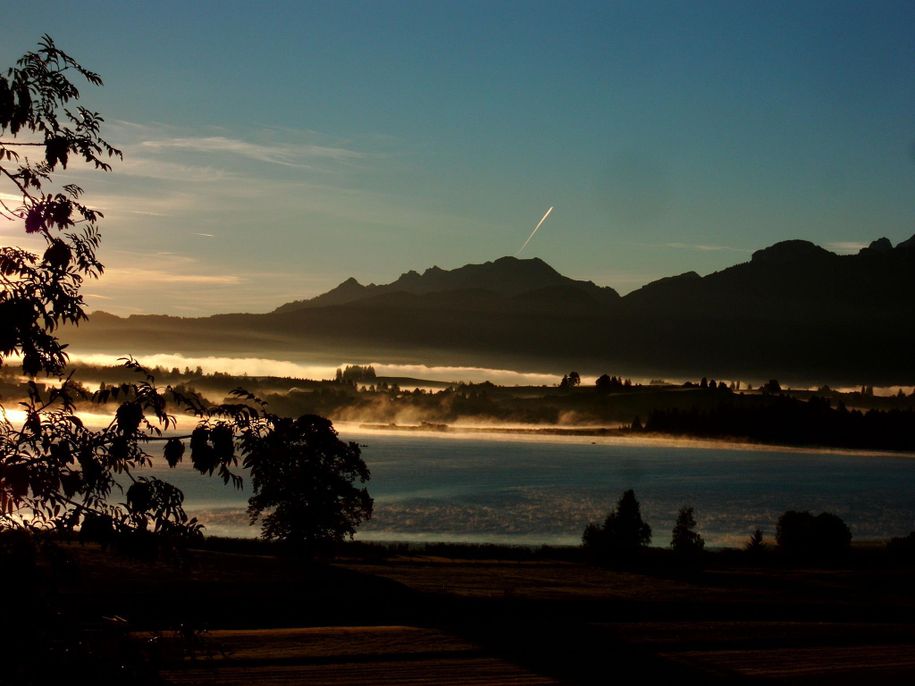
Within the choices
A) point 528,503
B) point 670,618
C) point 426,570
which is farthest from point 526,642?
point 528,503

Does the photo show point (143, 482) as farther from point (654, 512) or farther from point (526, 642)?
point (654, 512)

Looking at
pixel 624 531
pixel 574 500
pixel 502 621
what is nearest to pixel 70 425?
pixel 502 621

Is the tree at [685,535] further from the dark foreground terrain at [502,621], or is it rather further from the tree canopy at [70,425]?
the tree canopy at [70,425]

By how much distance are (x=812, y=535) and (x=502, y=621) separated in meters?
46.1

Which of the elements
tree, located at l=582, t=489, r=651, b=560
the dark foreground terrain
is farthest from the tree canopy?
tree, located at l=582, t=489, r=651, b=560

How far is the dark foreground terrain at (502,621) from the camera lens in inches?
972

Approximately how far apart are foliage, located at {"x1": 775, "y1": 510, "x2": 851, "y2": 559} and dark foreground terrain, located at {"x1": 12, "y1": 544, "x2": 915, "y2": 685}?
21.5m

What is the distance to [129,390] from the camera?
30.6ft

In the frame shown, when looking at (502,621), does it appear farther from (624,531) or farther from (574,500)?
(574,500)

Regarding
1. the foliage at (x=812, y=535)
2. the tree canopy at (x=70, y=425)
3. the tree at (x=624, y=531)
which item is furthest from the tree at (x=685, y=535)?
the tree canopy at (x=70, y=425)

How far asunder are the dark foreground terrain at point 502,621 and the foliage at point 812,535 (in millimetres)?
21549

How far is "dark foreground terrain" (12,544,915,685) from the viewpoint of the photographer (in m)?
24.7

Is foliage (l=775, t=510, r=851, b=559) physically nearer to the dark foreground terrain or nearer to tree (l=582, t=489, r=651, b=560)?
tree (l=582, t=489, r=651, b=560)

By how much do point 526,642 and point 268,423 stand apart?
21175mm
